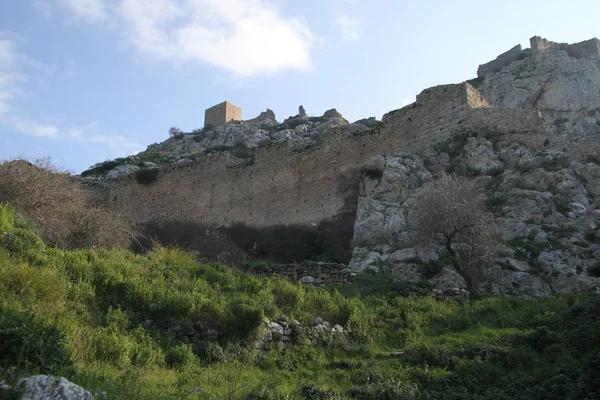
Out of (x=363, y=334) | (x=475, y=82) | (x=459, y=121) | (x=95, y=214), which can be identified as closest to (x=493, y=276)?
(x=363, y=334)

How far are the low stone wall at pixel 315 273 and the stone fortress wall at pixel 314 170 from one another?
8172 mm

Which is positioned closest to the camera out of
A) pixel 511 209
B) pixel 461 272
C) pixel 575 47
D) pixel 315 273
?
pixel 461 272

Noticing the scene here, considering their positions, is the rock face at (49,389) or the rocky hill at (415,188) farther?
the rocky hill at (415,188)

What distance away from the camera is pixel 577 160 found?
18234 millimetres

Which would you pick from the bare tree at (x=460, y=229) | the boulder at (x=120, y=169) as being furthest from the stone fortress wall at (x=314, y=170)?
the boulder at (x=120, y=169)

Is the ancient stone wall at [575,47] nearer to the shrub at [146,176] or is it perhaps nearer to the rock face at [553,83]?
the rock face at [553,83]

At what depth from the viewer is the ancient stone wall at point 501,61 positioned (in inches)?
2055

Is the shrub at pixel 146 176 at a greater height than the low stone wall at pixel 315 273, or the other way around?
the shrub at pixel 146 176

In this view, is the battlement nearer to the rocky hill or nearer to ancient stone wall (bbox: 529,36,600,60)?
the rocky hill

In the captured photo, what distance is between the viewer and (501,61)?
53.2 meters

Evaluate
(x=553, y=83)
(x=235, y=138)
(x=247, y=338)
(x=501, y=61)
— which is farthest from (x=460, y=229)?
(x=501, y=61)

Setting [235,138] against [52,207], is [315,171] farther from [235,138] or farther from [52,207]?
[235,138]

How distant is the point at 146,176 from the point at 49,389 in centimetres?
2938

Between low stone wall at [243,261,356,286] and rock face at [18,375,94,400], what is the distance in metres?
9.08
